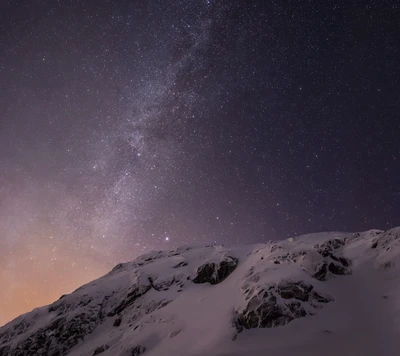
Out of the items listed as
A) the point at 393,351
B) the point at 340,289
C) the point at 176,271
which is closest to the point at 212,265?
the point at 176,271

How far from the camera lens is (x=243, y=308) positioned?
22.2m

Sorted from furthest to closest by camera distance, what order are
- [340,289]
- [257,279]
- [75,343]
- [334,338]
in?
[75,343]
[257,279]
[340,289]
[334,338]

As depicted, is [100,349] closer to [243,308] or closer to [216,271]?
[216,271]

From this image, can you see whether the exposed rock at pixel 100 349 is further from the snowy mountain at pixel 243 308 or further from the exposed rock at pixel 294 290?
the exposed rock at pixel 294 290

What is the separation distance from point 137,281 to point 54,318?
10.8 m

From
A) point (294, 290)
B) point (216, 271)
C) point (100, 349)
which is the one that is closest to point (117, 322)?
point (100, 349)

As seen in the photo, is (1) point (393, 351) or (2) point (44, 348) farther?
(2) point (44, 348)

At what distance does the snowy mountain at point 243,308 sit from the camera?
18391mm

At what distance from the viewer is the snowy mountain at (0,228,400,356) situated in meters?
18.4

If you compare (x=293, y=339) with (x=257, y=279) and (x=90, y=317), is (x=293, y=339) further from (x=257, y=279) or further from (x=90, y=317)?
(x=90, y=317)

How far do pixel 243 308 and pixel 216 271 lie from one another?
10203 millimetres

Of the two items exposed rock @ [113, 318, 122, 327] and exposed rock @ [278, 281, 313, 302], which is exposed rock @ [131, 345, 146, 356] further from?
exposed rock @ [278, 281, 313, 302]

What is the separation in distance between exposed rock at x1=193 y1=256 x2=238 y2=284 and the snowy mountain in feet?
0.37

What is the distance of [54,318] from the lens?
36.3 m
